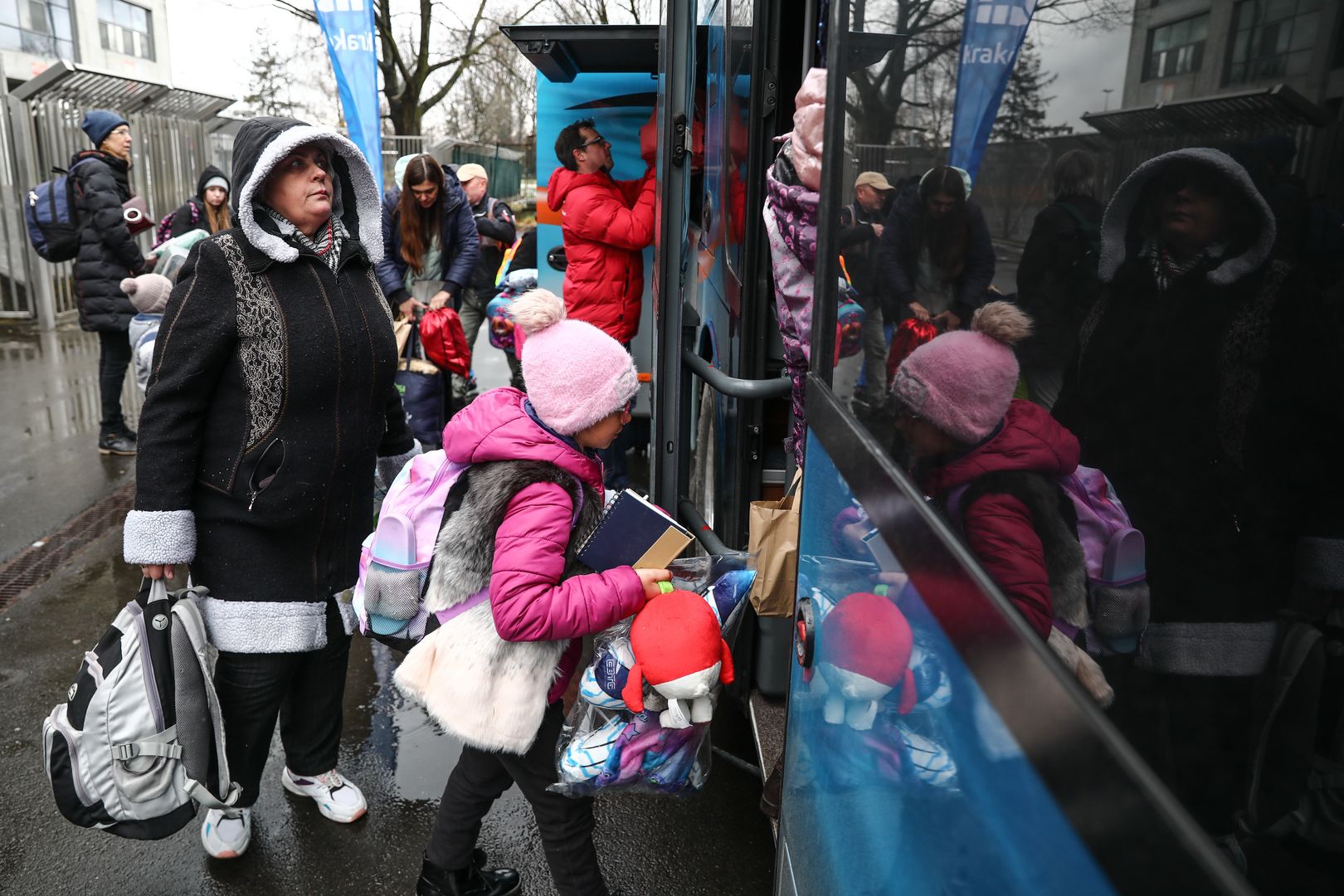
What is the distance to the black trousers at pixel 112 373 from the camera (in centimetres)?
632

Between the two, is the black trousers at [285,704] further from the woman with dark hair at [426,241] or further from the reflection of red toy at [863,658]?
the woman with dark hair at [426,241]

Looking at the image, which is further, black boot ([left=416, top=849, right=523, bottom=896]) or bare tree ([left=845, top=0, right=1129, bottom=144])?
black boot ([left=416, top=849, right=523, bottom=896])

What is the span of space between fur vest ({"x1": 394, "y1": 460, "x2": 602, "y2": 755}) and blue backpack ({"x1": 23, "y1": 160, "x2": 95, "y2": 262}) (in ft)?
17.8

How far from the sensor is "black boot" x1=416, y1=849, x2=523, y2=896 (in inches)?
98.1

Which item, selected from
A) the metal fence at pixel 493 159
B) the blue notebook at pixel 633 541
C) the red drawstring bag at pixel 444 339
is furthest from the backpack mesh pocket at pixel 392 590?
the metal fence at pixel 493 159

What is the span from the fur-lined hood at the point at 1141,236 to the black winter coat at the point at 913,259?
0.62 ft

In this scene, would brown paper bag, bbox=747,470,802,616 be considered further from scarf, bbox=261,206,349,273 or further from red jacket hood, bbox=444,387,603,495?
scarf, bbox=261,206,349,273

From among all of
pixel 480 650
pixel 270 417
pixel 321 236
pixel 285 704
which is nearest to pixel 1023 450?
pixel 480 650

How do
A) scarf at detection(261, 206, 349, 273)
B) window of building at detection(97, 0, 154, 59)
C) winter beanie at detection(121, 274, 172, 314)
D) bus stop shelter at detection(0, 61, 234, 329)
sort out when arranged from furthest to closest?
window of building at detection(97, 0, 154, 59) < bus stop shelter at detection(0, 61, 234, 329) < winter beanie at detection(121, 274, 172, 314) < scarf at detection(261, 206, 349, 273)

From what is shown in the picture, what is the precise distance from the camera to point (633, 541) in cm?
213

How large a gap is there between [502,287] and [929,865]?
18.7 ft

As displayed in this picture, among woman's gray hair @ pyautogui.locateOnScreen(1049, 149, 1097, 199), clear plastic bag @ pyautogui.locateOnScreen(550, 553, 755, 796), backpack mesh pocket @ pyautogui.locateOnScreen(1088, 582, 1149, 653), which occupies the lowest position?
clear plastic bag @ pyautogui.locateOnScreen(550, 553, 755, 796)

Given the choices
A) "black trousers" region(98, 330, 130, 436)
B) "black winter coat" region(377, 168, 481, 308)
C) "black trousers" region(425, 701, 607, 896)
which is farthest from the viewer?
"black trousers" region(98, 330, 130, 436)

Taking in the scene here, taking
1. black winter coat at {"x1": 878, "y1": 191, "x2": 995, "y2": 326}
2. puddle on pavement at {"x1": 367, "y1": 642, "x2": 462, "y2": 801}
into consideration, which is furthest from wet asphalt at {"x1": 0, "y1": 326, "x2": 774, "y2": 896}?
black winter coat at {"x1": 878, "y1": 191, "x2": 995, "y2": 326}
